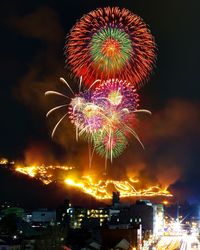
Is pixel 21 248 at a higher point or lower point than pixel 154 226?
lower

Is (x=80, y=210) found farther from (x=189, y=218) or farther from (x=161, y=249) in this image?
(x=189, y=218)

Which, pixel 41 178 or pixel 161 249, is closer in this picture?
pixel 161 249

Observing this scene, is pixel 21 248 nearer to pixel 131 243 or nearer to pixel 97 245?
pixel 97 245

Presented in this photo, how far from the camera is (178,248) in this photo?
54.6 meters

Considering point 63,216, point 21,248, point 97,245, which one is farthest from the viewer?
point 63,216

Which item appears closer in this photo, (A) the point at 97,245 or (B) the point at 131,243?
(A) the point at 97,245

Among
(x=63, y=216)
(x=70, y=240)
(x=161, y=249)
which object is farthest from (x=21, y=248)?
(x=63, y=216)

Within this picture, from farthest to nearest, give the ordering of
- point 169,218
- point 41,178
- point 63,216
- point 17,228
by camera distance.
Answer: point 169,218, point 41,178, point 63,216, point 17,228

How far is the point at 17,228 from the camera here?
58.6 metres

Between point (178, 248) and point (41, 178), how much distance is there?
60864mm

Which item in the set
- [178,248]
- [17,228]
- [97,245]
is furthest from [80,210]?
[97,245]

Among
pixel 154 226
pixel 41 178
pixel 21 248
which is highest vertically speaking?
pixel 41 178

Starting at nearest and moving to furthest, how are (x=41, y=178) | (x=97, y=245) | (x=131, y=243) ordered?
(x=97, y=245) → (x=131, y=243) → (x=41, y=178)

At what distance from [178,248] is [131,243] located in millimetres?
5645
